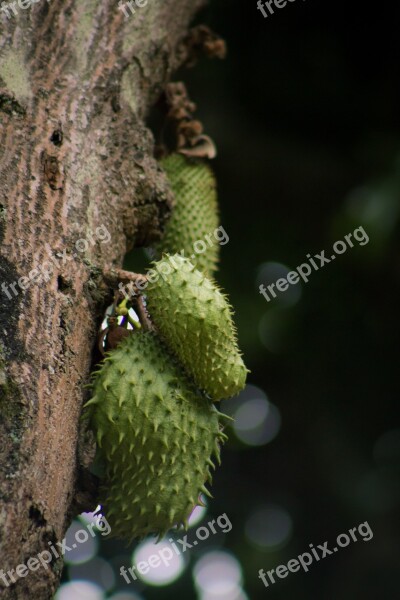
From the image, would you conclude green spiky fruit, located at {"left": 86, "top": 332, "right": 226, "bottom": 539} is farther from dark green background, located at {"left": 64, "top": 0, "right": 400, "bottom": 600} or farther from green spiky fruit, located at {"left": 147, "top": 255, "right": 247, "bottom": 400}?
dark green background, located at {"left": 64, "top": 0, "right": 400, "bottom": 600}

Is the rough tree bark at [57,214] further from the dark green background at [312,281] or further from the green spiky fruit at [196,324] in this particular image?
the dark green background at [312,281]

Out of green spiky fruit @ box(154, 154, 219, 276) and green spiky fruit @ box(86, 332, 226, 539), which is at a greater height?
green spiky fruit @ box(154, 154, 219, 276)

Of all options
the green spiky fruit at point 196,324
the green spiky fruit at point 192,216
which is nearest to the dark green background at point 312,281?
the green spiky fruit at point 192,216

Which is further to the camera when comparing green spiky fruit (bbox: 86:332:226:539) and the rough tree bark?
green spiky fruit (bbox: 86:332:226:539)

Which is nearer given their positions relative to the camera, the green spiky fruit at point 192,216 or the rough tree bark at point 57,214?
the rough tree bark at point 57,214

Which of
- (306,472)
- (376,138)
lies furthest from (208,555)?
(376,138)

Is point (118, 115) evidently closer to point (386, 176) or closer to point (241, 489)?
point (386, 176)

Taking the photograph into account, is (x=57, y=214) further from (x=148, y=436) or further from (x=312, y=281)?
(x=312, y=281)

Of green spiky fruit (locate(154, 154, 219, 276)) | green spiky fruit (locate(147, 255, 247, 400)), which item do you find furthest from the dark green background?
green spiky fruit (locate(147, 255, 247, 400))
